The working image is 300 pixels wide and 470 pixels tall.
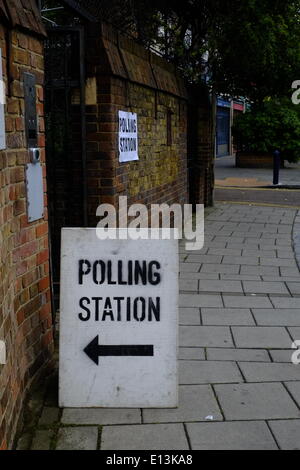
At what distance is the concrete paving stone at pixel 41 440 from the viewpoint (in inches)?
118

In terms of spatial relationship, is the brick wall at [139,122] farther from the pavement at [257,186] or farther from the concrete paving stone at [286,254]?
the pavement at [257,186]

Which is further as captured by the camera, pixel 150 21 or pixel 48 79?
pixel 150 21

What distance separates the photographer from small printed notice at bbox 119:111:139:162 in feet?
19.5

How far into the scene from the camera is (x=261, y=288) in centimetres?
609

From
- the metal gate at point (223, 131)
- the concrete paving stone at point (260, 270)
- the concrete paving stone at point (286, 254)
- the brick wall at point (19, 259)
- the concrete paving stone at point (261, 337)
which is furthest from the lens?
the metal gate at point (223, 131)

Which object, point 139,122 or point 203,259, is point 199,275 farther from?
point 139,122

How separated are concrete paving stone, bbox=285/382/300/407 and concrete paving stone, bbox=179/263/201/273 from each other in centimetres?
307

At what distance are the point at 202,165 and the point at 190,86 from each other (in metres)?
1.93

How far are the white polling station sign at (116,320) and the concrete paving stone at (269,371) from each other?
727mm

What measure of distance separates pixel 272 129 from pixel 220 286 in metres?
18.5

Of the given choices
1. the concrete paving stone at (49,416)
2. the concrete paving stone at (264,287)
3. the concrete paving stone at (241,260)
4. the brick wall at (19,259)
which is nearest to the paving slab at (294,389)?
the concrete paving stone at (49,416)

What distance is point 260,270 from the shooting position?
6.89m

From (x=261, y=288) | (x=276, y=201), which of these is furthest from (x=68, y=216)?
(x=276, y=201)
